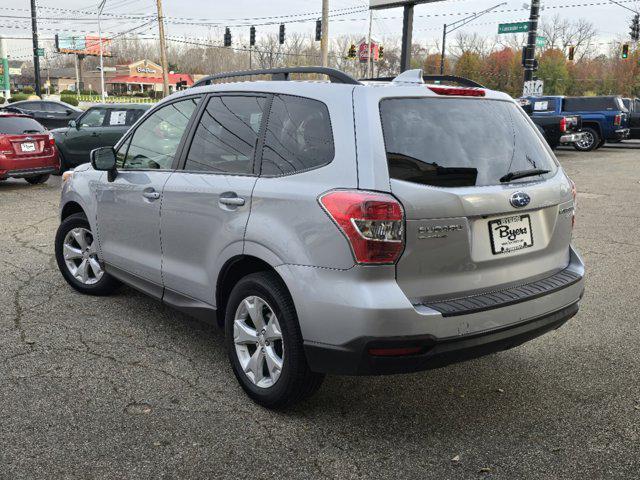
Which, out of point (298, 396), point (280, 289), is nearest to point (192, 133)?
point (280, 289)

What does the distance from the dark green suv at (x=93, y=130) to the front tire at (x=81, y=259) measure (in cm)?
854

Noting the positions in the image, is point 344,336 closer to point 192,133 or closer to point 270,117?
point 270,117

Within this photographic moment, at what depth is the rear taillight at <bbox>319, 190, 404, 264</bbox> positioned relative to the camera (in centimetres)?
277

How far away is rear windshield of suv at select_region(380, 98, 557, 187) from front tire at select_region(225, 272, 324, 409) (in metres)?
0.86

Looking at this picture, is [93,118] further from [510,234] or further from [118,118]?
[510,234]

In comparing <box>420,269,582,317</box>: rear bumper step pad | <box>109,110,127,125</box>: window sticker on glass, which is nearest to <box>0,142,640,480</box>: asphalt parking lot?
<box>420,269,582,317</box>: rear bumper step pad

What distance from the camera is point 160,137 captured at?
4336mm

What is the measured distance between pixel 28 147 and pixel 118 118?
244 cm

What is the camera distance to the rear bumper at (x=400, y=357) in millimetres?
2795

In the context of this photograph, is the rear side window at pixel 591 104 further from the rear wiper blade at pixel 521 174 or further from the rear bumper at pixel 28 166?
the rear wiper blade at pixel 521 174

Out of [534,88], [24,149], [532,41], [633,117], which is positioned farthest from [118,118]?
[633,117]

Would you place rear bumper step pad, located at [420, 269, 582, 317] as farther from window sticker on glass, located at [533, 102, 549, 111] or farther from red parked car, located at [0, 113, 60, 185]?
window sticker on glass, located at [533, 102, 549, 111]

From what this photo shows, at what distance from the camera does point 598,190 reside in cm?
1238

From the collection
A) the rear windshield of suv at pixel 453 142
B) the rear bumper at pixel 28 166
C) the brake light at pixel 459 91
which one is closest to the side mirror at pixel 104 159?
the rear windshield of suv at pixel 453 142
